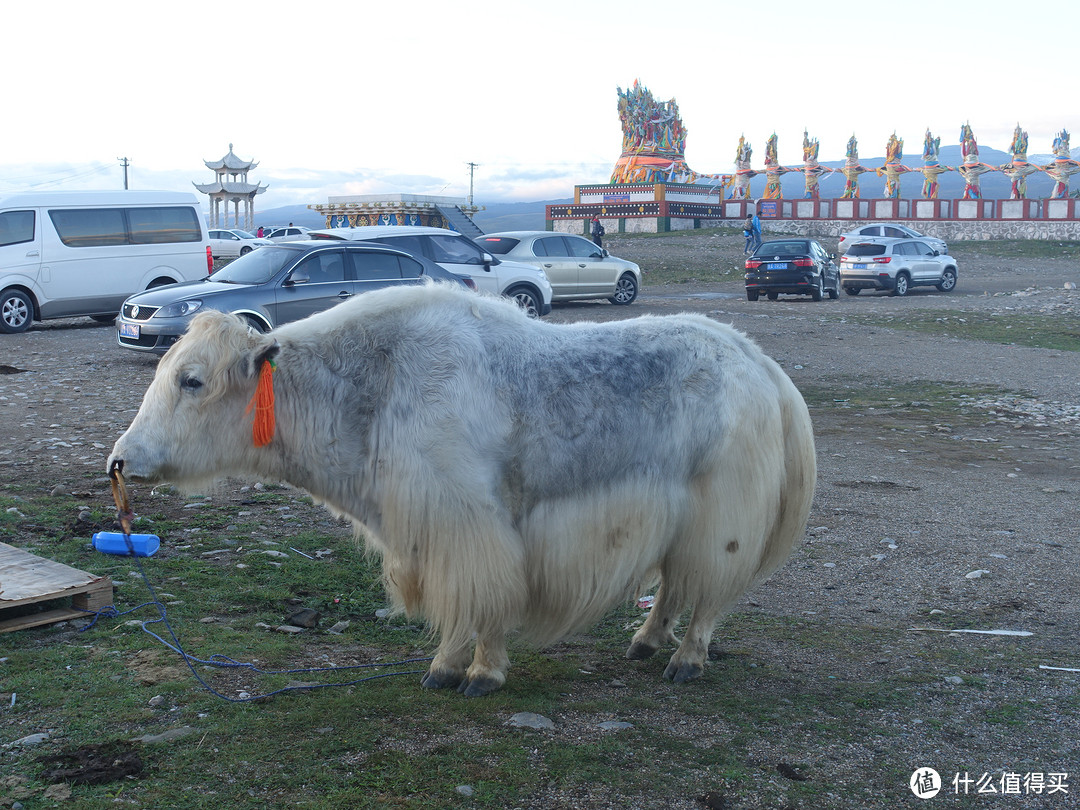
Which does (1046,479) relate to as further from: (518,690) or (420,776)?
(420,776)

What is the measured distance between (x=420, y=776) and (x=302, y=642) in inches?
52.7

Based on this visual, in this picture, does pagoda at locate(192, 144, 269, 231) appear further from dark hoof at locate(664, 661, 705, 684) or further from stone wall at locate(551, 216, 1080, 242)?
dark hoof at locate(664, 661, 705, 684)

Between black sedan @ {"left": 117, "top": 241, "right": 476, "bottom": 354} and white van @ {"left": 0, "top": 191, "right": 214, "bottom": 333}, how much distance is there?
376 centimetres

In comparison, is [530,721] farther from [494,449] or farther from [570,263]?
[570,263]

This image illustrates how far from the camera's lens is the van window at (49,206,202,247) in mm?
15164

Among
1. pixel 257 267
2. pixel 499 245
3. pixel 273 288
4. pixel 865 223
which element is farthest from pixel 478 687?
pixel 865 223

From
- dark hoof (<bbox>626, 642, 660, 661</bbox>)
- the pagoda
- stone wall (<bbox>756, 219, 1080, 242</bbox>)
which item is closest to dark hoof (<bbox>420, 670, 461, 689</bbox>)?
dark hoof (<bbox>626, 642, 660, 661</bbox>)

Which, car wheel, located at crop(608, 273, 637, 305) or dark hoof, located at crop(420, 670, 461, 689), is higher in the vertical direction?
car wheel, located at crop(608, 273, 637, 305)

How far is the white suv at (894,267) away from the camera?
24.7 m

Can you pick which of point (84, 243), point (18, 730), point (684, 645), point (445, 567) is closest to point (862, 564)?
point (684, 645)

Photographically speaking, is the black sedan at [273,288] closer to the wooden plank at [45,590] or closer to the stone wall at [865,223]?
the wooden plank at [45,590]

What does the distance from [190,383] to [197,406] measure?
89 mm

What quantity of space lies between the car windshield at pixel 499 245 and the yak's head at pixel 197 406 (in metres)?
15.2

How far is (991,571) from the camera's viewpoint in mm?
5184
